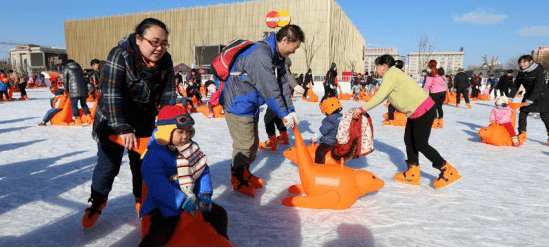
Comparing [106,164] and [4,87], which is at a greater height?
[4,87]

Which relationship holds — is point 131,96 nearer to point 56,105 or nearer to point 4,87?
point 56,105

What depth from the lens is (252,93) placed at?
320 cm

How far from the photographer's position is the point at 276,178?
13.5 ft

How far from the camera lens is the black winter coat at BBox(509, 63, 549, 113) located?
18.6ft

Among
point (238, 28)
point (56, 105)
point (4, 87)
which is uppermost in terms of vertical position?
point (238, 28)

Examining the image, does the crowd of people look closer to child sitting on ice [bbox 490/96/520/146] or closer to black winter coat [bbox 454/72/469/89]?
child sitting on ice [bbox 490/96/520/146]

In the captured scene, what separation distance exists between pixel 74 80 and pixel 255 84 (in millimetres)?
6046

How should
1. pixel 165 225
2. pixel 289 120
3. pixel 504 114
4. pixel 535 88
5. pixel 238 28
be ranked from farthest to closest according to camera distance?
pixel 238 28 → pixel 504 114 → pixel 535 88 → pixel 289 120 → pixel 165 225

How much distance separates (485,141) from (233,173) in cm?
568

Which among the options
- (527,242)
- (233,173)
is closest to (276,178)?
(233,173)

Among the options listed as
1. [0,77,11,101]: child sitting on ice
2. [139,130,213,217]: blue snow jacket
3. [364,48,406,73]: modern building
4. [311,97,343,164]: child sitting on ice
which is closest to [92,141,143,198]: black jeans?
[139,130,213,217]: blue snow jacket

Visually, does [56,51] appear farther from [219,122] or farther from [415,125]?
[415,125]

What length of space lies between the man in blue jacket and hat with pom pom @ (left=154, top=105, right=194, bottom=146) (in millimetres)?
1211

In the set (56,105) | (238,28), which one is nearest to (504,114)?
(56,105)
